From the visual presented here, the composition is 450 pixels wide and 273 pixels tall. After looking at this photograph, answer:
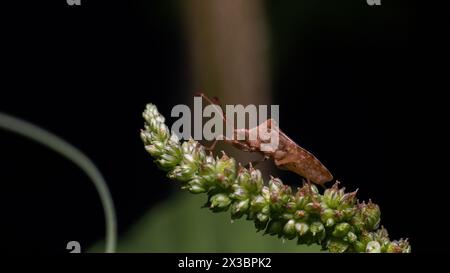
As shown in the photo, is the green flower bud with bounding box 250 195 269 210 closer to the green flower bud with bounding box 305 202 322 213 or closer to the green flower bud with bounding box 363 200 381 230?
the green flower bud with bounding box 305 202 322 213

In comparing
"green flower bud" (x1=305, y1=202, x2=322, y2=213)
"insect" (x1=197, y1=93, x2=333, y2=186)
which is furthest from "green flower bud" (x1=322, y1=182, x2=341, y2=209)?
"insect" (x1=197, y1=93, x2=333, y2=186)

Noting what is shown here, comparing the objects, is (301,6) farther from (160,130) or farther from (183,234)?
(160,130)

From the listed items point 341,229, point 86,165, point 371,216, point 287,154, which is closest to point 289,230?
point 341,229

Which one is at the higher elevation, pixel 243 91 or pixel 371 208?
pixel 243 91

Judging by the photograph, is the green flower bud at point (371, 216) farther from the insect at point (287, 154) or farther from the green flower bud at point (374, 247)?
the insect at point (287, 154)

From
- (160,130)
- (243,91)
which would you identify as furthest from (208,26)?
(160,130)

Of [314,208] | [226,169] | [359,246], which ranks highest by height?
[226,169]

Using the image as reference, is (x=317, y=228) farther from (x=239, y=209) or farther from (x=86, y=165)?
(x=86, y=165)
